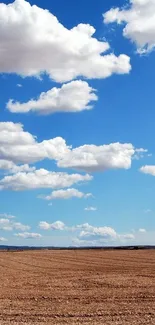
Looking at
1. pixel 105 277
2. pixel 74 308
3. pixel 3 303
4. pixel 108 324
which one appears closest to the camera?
pixel 108 324

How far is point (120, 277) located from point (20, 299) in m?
11.2

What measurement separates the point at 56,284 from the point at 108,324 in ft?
44.5

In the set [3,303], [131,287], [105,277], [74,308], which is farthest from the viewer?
[105,277]

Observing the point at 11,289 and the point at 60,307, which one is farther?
the point at 11,289

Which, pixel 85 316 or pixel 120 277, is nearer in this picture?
pixel 85 316

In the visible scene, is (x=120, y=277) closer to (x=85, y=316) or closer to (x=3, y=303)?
(x=3, y=303)

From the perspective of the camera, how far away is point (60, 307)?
20797 millimetres

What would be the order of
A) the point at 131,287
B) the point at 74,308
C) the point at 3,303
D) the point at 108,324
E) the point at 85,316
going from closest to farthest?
1. the point at 108,324
2. the point at 85,316
3. the point at 74,308
4. the point at 3,303
5. the point at 131,287

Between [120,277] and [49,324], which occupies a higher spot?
[120,277]

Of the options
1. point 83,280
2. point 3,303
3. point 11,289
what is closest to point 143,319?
point 3,303

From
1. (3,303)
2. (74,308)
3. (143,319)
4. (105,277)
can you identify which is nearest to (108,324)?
(143,319)

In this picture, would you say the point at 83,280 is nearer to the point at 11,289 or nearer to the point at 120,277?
the point at 120,277

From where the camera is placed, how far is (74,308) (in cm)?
2034

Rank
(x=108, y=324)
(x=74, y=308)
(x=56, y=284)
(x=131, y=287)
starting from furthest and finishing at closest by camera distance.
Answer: (x=56, y=284), (x=131, y=287), (x=74, y=308), (x=108, y=324)
